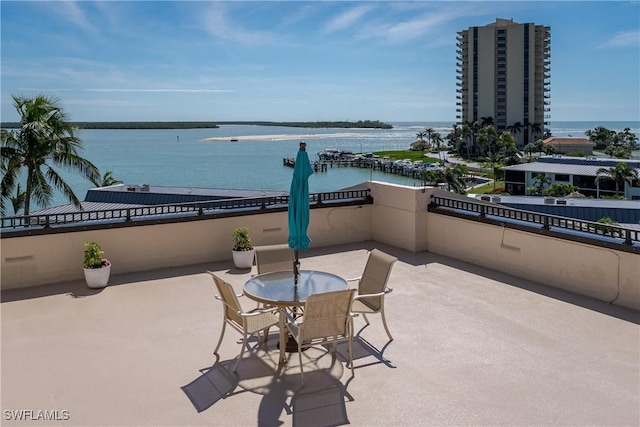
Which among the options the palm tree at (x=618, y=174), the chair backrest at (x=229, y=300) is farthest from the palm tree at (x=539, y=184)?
the chair backrest at (x=229, y=300)

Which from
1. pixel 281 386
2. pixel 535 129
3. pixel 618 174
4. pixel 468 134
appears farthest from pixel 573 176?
pixel 535 129

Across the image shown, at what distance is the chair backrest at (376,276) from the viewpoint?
4.93 meters

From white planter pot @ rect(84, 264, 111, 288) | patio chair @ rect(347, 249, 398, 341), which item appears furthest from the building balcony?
patio chair @ rect(347, 249, 398, 341)

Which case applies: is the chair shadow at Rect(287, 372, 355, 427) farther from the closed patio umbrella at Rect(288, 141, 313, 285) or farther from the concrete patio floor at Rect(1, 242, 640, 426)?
the closed patio umbrella at Rect(288, 141, 313, 285)

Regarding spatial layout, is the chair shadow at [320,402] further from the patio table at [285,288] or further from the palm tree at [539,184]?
the palm tree at [539,184]

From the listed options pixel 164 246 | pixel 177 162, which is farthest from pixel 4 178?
pixel 177 162

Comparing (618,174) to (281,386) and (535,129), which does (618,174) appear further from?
(535,129)

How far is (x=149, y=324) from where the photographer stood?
5305 mm

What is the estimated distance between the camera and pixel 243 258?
7.41 m

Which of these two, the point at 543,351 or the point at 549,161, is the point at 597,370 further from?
the point at 549,161

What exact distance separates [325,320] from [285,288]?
71 centimetres

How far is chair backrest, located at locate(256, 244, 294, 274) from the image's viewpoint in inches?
222

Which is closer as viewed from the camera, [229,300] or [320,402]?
[320,402]

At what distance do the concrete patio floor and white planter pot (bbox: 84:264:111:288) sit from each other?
14cm
